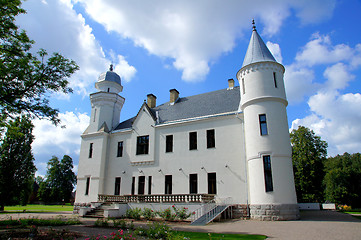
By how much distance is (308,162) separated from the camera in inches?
1291

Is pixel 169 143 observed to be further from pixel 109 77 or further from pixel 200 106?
pixel 109 77

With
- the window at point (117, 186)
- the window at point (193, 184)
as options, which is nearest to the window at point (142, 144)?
the window at point (117, 186)

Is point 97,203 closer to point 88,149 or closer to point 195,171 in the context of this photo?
point 88,149

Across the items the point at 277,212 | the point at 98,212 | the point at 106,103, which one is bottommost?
the point at 98,212

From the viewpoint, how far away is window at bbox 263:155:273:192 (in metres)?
16.6

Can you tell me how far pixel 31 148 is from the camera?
31.5m

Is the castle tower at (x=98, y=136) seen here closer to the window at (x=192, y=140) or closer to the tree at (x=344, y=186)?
the window at (x=192, y=140)

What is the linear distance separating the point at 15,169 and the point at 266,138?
28756 millimetres

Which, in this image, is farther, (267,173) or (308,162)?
(308,162)

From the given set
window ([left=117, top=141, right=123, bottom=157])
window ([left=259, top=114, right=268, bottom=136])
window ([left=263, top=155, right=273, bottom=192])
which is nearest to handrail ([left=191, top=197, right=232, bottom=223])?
window ([left=263, top=155, right=273, bottom=192])

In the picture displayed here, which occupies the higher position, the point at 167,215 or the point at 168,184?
the point at 168,184

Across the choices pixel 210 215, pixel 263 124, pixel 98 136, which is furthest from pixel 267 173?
pixel 98 136

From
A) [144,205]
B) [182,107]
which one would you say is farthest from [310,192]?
[144,205]

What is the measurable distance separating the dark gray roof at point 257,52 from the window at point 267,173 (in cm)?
779
